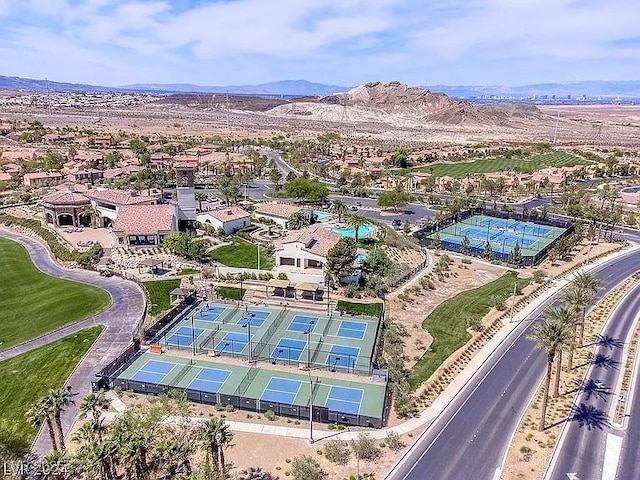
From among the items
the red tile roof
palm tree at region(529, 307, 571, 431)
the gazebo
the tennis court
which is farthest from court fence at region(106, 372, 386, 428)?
the tennis court

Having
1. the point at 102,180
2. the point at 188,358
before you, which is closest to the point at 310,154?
the point at 102,180

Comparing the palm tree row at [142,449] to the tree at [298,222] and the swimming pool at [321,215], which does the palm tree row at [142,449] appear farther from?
the swimming pool at [321,215]

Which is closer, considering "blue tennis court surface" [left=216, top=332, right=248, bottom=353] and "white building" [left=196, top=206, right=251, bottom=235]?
"blue tennis court surface" [left=216, top=332, right=248, bottom=353]

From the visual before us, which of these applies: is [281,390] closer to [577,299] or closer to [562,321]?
[562,321]

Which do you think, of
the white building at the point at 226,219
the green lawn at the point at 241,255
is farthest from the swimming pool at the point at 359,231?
the white building at the point at 226,219

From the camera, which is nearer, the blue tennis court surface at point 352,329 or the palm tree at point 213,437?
the palm tree at point 213,437

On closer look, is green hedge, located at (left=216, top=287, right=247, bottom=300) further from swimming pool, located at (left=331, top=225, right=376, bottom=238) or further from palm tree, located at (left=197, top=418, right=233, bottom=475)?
palm tree, located at (left=197, top=418, right=233, bottom=475)

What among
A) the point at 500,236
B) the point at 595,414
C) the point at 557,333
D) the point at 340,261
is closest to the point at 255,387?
the point at 340,261
